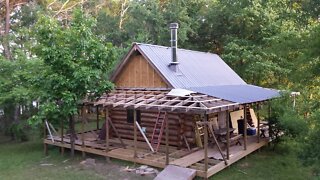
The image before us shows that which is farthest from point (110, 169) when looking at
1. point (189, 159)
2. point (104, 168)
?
point (189, 159)

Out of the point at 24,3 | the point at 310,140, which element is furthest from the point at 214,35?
the point at 310,140

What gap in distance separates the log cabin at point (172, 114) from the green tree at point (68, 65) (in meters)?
1.06

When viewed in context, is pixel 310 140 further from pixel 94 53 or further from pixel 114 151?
pixel 94 53

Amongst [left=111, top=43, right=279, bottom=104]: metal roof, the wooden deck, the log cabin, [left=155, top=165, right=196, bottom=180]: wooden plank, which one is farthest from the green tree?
[left=155, top=165, right=196, bottom=180]: wooden plank

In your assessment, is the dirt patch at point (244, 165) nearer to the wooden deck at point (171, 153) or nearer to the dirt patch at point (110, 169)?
the wooden deck at point (171, 153)

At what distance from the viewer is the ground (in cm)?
1111

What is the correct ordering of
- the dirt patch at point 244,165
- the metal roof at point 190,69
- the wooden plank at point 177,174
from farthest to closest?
the metal roof at point 190,69
the dirt patch at point 244,165
the wooden plank at point 177,174

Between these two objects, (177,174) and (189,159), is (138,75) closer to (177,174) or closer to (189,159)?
(189,159)

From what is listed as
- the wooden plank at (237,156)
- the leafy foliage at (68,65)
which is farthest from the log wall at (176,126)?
the leafy foliage at (68,65)

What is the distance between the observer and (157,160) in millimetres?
11508

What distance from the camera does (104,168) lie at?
39.8 ft

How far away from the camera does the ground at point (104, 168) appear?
1111cm

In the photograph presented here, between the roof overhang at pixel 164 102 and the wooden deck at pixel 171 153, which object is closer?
the roof overhang at pixel 164 102

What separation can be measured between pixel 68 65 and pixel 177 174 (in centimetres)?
604
